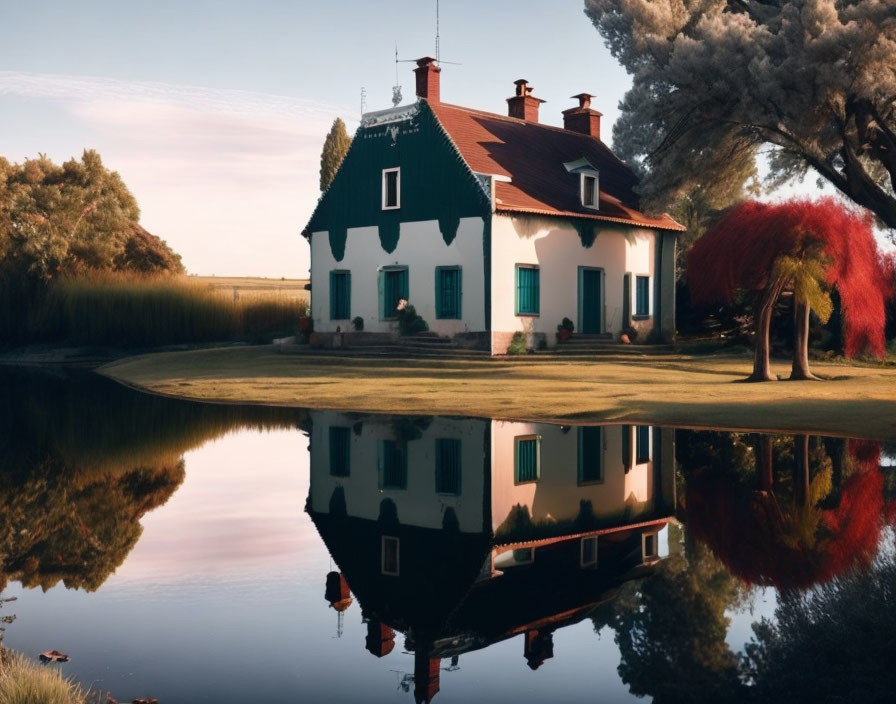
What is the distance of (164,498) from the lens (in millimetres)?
12406

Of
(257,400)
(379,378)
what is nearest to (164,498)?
(257,400)

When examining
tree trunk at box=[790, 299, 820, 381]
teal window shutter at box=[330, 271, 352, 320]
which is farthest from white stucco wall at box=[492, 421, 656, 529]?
teal window shutter at box=[330, 271, 352, 320]

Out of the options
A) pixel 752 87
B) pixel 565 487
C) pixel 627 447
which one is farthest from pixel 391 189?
pixel 565 487

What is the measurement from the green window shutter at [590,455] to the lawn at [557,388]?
1.56 meters

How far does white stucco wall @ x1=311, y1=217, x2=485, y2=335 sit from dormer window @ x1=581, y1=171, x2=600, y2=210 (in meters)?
5.15

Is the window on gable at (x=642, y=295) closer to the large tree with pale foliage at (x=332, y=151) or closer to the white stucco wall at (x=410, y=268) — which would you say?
the white stucco wall at (x=410, y=268)

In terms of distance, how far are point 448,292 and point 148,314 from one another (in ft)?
57.8

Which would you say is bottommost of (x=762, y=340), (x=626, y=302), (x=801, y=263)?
(x=762, y=340)

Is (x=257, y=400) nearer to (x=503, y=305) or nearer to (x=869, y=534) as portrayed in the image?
(x=503, y=305)

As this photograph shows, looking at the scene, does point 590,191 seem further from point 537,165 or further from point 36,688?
point 36,688

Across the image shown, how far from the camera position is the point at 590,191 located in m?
36.3

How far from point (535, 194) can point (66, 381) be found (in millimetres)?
16611

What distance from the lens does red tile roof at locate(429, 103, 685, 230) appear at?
111 feet

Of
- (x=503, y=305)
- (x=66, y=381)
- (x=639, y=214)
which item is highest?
(x=639, y=214)
